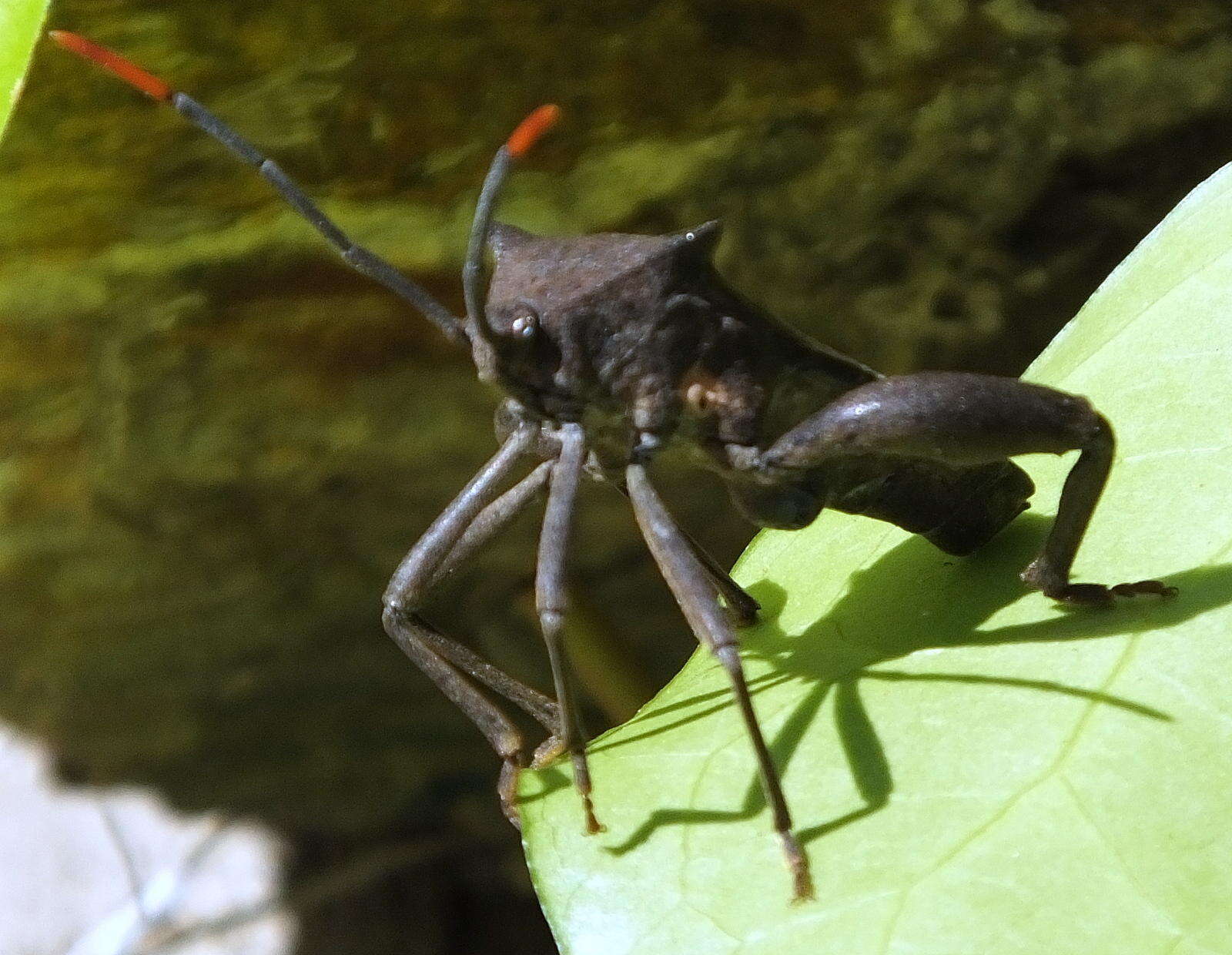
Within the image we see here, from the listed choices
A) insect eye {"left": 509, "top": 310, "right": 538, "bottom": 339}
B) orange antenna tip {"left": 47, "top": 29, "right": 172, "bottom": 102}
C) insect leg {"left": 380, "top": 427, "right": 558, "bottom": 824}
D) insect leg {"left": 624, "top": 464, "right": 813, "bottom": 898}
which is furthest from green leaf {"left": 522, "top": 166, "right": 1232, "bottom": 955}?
orange antenna tip {"left": 47, "top": 29, "right": 172, "bottom": 102}

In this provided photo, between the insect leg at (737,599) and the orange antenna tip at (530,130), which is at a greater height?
the orange antenna tip at (530,130)

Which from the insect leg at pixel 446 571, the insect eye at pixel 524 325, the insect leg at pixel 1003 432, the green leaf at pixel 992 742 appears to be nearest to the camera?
the green leaf at pixel 992 742

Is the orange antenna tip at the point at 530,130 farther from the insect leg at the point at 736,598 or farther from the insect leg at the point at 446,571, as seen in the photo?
the insect leg at the point at 736,598

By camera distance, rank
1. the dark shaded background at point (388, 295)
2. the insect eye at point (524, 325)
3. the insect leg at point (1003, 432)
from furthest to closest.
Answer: the dark shaded background at point (388, 295) → the insect eye at point (524, 325) → the insect leg at point (1003, 432)

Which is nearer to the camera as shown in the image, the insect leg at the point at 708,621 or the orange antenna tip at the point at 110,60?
the insect leg at the point at 708,621

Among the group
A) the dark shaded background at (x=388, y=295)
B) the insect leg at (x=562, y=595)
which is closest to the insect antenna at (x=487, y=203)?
the insect leg at (x=562, y=595)

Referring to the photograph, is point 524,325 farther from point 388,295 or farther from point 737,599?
point 388,295

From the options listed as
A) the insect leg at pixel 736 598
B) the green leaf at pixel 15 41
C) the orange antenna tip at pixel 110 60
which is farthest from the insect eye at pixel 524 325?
the green leaf at pixel 15 41

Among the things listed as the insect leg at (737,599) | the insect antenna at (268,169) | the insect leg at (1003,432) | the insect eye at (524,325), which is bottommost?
the insect leg at (737,599)
